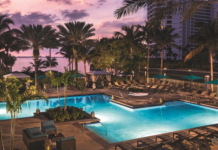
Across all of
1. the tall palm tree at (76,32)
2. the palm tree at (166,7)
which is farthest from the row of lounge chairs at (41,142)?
the tall palm tree at (76,32)

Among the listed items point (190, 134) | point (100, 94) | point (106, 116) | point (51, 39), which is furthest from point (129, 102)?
point (51, 39)

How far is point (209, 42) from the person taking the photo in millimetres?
21250

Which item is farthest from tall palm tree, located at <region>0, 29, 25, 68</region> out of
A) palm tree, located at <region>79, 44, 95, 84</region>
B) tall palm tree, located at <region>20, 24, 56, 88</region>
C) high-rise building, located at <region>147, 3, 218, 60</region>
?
high-rise building, located at <region>147, 3, 218, 60</region>

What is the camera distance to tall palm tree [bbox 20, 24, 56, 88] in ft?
85.8

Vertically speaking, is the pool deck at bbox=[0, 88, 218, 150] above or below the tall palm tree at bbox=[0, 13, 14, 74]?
below

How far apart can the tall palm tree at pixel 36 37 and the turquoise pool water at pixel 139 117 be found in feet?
29.7

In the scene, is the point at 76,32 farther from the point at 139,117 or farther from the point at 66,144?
the point at 66,144

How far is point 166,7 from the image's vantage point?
1048 cm

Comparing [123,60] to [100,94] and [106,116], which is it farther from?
[106,116]

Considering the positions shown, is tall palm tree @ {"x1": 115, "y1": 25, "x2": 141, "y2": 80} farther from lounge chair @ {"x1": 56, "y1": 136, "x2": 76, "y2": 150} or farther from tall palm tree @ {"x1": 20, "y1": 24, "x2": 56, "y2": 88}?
lounge chair @ {"x1": 56, "y1": 136, "x2": 76, "y2": 150}

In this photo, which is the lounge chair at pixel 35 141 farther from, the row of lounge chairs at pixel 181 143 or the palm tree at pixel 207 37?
the palm tree at pixel 207 37

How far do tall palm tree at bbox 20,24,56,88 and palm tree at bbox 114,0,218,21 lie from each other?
60.8ft

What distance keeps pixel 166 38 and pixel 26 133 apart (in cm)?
2271

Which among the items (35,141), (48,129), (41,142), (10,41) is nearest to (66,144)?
(41,142)
